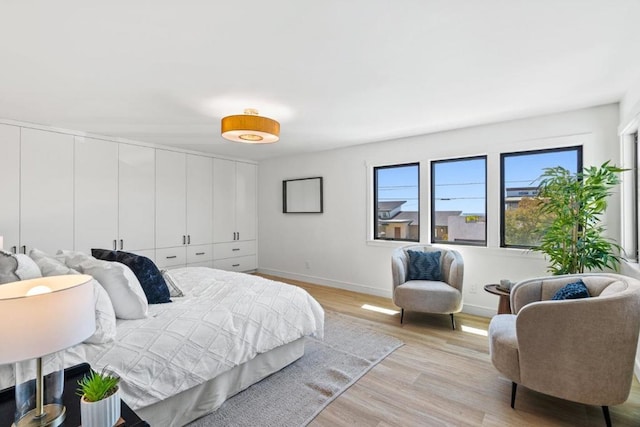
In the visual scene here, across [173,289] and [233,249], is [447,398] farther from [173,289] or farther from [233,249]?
[233,249]

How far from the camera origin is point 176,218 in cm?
502

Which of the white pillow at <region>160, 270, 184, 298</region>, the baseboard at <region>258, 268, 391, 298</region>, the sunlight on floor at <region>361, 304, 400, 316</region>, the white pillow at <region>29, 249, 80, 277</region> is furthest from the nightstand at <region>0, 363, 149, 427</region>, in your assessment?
the baseboard at <region>258, 268, 391, 298</region>

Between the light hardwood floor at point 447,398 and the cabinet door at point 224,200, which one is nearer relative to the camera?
the light hardwood floor at point 447,398

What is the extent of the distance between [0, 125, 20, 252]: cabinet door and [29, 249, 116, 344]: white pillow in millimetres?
2299

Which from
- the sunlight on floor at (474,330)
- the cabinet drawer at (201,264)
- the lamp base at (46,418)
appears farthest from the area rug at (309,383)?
the cabinet drawer at (201,264)

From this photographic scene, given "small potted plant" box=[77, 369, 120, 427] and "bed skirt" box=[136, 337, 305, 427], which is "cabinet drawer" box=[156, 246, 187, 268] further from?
"small potted plant" box=[77, 369, 120, 427]

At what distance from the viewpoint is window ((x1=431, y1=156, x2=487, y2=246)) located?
3945mm

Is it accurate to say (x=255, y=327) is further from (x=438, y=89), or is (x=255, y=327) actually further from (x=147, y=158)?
(x=147, y=158)

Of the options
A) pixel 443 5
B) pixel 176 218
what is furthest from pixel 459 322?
pixel 176 218

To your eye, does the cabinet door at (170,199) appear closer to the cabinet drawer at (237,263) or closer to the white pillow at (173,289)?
the cabinet drawer at (237,263)

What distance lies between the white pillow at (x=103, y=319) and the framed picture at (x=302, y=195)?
3.82 m

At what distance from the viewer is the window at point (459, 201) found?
395 centimetres

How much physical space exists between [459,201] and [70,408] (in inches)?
165

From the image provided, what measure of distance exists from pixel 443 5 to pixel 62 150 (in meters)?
4.57
